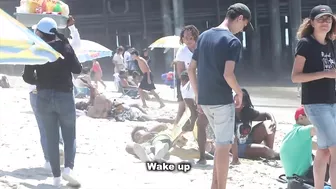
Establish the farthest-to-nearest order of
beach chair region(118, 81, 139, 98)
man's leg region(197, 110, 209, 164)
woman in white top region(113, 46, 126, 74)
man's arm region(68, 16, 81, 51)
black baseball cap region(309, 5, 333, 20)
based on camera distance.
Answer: woman in white top region(113, 46, 126, 74) < beach chair region(118, 81, 139, 98) < man's leg region(197, 110, 209, 164) < man's arm region(68, 16, 81, 51) < black baseball cap region(309, 5, 333, 20)

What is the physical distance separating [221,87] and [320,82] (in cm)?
76

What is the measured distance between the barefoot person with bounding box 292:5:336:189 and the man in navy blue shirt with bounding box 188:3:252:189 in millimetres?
501

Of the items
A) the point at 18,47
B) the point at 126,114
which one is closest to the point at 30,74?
the point at 18,47

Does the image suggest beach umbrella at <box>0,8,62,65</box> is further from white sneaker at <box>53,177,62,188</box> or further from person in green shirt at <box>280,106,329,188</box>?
person in green shirt at <box>280,106,329,188</box>

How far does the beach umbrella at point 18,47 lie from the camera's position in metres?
3.80

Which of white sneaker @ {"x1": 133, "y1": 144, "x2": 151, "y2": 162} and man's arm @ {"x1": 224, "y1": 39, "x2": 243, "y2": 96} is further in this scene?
white sneaker @ {"x1": 133, "y1": 144, "x2": 151, "y2": 162}

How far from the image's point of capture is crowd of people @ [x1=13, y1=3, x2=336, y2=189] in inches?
178

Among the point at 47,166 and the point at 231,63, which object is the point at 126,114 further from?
the point at 231,63

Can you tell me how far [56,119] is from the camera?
5.38 meters

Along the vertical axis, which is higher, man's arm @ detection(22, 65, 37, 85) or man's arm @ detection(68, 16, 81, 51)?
man's arm @ detection(68, 16, 81, 51)

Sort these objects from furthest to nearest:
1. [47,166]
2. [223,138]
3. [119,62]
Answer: [119,62] < [47,166] < [223,138]

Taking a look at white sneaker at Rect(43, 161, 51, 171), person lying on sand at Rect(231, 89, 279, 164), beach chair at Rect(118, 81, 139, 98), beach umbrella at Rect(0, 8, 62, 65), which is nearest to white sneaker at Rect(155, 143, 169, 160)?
person lying on sand at Rect(231, 89, 279, 164)

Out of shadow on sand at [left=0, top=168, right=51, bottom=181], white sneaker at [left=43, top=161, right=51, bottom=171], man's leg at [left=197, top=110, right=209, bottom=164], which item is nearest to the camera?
shadow on sand at [left=0, top=168, right=51, bottom=181]

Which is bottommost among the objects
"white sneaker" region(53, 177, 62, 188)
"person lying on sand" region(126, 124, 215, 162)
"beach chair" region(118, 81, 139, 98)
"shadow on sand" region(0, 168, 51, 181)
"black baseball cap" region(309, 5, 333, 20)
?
"beach chair" region(118, 81, 139, 98)
